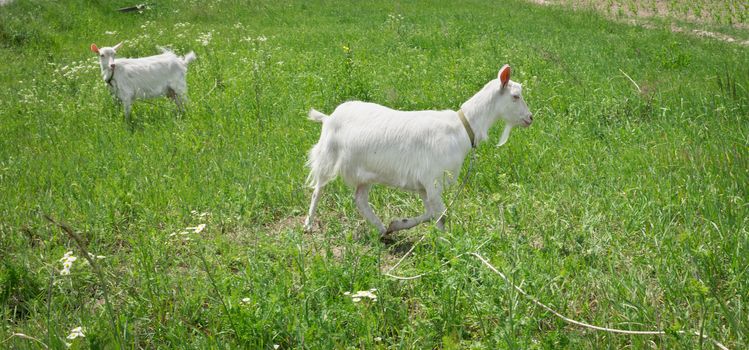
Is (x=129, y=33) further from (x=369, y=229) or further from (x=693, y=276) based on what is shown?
(x=693, y=276)

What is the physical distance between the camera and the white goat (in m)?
9.29

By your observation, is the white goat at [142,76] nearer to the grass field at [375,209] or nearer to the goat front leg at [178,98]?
the goat front leg at [178,98]

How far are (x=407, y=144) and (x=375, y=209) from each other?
1.02 meters

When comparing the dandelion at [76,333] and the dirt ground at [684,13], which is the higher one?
the dandelion at [76,333]

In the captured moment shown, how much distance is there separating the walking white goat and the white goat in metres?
4.69

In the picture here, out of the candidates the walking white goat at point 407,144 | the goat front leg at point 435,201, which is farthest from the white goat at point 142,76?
the goat front leg at point 435,201

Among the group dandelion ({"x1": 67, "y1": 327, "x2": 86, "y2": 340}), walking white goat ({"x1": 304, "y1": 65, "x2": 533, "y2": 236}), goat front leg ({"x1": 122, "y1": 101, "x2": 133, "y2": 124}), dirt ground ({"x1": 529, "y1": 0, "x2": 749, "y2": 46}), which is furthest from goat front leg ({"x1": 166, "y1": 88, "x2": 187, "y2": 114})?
dirt ground ({"x1": 529, "y1": 0, "x2": 749, "y2": 46})

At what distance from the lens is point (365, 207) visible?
5320mm

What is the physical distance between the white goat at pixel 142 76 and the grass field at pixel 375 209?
28 cm

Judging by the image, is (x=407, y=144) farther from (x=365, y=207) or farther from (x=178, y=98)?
(x=178, y=98)

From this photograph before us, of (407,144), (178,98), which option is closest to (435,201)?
(407,144)

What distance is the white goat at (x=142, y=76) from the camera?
9.29 metres

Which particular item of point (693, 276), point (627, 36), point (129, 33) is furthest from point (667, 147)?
point (129, 33)

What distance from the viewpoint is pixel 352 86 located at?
8.93m
